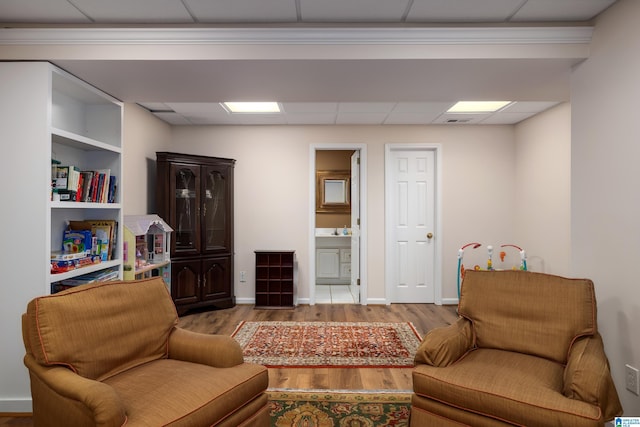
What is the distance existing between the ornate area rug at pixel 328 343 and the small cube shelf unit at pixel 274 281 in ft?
2.22

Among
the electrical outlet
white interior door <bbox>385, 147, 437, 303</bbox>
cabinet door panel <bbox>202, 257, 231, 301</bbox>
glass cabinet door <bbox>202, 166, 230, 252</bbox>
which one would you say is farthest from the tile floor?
the electrical outlet

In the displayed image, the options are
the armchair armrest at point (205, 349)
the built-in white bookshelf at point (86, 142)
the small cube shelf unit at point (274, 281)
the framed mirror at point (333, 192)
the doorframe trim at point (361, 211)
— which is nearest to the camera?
the armchair armrest at point (205, 349)

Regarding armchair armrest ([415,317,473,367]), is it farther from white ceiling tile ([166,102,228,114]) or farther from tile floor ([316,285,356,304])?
white ceiling tile ([166,102,228,114])

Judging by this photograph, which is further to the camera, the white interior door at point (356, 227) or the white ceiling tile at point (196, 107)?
the white interior door at point (356, 227)

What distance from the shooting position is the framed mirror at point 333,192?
21.4 ft

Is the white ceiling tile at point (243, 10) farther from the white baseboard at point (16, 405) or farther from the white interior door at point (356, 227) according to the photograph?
the white interior door at point (356, 227)

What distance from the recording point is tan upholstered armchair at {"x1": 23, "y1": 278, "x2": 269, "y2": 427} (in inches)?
59.1

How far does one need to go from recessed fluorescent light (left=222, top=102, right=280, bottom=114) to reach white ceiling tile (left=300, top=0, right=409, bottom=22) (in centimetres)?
193

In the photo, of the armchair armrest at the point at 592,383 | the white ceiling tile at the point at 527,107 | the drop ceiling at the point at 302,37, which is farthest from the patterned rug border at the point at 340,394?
the white ceiling tile at the point at 527,107

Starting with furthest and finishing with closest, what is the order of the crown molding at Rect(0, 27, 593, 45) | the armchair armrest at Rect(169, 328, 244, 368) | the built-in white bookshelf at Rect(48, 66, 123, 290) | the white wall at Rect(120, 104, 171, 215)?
the white wall at Rect(120, 104, 171, 215) → the built-in white bookshelf at Rect(48, 66, 123, 290) → the crown molding at Rect(0, 27, 593, 45) → the armchair armrest at Rect(169, 328, 244, 368)

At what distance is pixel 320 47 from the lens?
2338 mm

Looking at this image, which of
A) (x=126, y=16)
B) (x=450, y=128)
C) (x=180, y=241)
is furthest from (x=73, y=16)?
(x=450, y=128)

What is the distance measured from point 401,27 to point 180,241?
343 centimetres

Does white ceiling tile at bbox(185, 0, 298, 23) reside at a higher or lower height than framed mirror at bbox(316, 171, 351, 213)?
higher
